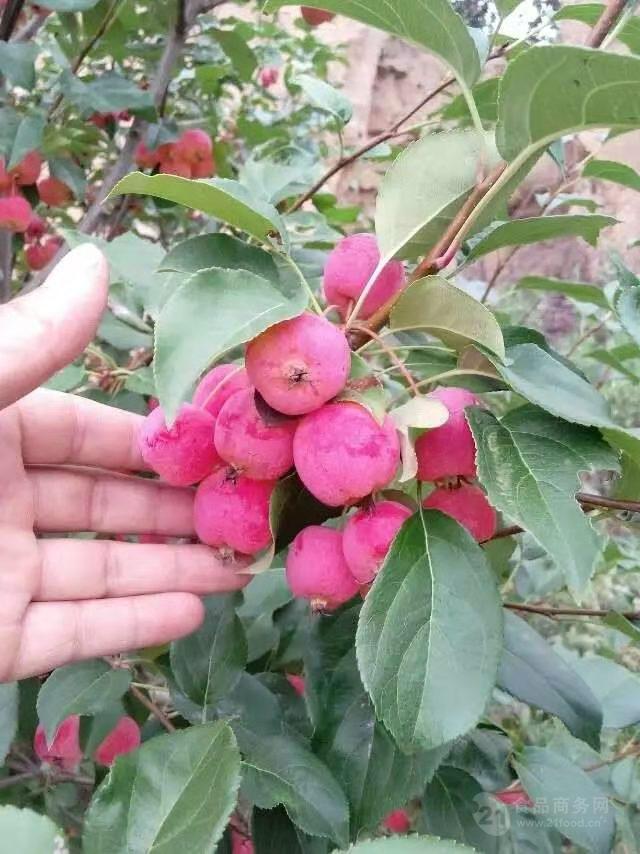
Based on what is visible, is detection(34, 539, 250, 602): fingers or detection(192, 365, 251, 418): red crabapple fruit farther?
detection(34, 539, 250, 602): fingers

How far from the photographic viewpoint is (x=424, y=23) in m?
0.53

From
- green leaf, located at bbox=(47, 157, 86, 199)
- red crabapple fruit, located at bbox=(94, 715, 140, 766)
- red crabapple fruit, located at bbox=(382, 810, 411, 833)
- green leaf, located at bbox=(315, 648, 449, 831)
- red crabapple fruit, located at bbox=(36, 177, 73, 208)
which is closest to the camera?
green leaf, located at bbox=(315, 648, 449, 831)

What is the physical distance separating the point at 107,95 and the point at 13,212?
0.82ft

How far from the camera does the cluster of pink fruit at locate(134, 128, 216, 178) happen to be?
4.55ft

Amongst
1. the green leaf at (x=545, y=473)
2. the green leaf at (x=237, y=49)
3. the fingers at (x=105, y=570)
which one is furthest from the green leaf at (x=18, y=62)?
the green leaf at (x=545, y=473)

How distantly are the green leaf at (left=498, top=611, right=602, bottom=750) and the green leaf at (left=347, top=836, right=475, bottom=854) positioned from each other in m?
0.31

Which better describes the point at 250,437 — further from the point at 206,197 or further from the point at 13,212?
the point at 13,212

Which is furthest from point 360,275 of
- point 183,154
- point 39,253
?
point 39,253

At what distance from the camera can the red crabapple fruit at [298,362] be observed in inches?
18.9

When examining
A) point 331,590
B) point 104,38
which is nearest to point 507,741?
point 331,590

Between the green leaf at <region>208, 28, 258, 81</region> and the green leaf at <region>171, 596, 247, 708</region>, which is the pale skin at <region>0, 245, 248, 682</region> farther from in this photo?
the green leaf at <region>208, 28, 258, 81</region>

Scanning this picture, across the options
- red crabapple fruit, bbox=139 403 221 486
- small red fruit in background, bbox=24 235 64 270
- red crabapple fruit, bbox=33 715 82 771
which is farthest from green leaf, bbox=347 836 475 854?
small red fruit in background, bbox=24 235 64 270

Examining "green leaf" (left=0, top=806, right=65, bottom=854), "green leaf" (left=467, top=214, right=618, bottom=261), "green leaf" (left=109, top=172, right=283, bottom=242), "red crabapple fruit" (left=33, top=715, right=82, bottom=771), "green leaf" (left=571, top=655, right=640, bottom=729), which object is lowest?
"red crabapple fruit" (left=33, top=715, right=82, bottom=771)

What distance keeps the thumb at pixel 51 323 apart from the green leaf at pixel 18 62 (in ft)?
2.23
